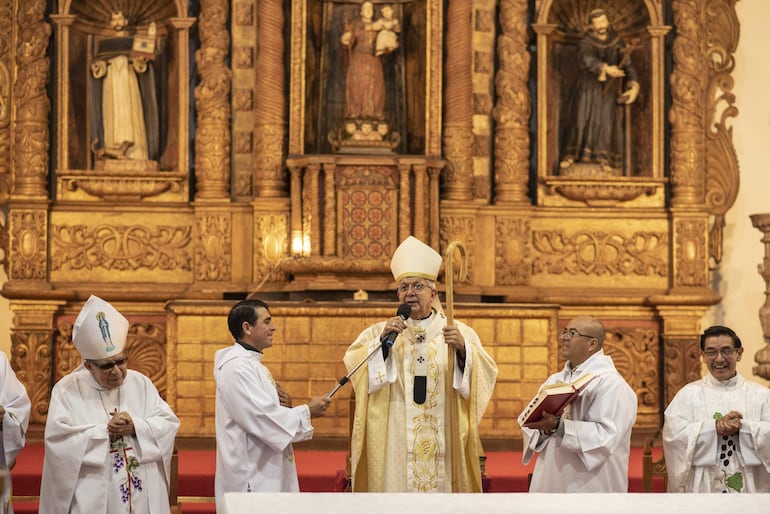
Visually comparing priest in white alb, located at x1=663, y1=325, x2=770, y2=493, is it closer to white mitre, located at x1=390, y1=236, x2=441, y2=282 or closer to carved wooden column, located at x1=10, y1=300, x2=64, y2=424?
white mitre, located at x1=390, y1=236, x2=441, y2=282

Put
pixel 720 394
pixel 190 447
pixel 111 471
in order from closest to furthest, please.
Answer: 1. pixel 111 471
2. pixel 720 394
3. pixel 190 447

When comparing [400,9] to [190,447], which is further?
[400,9]

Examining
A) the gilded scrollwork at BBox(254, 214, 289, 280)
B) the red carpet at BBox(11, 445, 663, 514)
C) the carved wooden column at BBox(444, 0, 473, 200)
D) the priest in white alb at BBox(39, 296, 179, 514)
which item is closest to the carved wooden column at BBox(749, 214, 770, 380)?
the red carpet at BBox(11, 445, 663, 514)

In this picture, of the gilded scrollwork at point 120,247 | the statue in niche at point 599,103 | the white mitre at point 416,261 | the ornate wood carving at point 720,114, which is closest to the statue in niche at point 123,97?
the gilded scrollwork at point 120,247

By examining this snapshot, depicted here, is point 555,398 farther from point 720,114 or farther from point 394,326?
point 720,114

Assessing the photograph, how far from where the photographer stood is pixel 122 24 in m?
12.6

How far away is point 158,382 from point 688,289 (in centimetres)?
506

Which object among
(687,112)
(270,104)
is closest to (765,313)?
(687,112)

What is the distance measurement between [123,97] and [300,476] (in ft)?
15.4

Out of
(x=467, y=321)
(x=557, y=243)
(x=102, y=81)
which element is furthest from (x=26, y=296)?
(x=557, y=243)

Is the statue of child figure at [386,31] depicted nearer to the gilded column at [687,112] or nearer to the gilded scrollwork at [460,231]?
the gilded scrollwork at [460,231]

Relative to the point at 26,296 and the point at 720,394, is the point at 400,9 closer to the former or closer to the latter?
the point at 26,296

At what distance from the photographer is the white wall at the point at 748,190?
1266 centimetres

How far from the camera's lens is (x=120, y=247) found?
12289 mm
